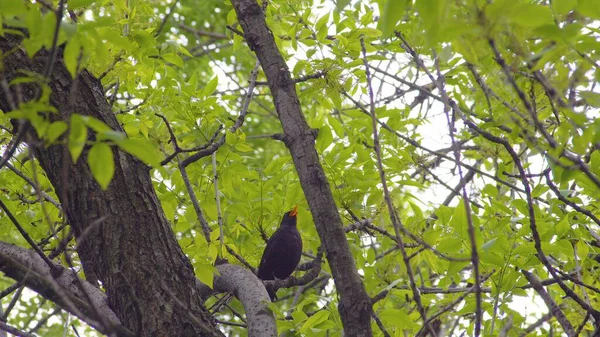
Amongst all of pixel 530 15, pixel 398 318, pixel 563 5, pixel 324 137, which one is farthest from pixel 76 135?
pixel 324 137

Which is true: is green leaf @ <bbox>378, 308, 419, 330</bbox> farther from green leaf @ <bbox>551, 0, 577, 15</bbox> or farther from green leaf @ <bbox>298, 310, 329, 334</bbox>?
green leaf @ <bbox>551, 0, 577, 15</bbox>

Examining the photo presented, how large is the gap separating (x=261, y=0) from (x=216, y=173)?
2.56ft

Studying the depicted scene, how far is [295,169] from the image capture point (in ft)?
8.60

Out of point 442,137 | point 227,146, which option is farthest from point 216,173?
point 442,137

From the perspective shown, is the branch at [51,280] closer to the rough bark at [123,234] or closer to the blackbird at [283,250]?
the rough bark at [123,234]

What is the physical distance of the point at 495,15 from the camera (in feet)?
4.41

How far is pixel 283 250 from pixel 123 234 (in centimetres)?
235

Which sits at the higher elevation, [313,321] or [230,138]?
[230,138]

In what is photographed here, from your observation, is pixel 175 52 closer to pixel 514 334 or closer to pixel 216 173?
pixel 216 173

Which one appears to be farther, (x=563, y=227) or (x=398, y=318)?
(x=563, y=227)

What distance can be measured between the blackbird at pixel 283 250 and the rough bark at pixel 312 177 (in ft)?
5.99

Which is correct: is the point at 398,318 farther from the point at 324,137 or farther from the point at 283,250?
the point at 283,250

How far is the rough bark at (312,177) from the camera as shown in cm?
186

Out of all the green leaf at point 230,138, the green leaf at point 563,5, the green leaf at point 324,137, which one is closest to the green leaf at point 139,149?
the green leaf at point 563,5
